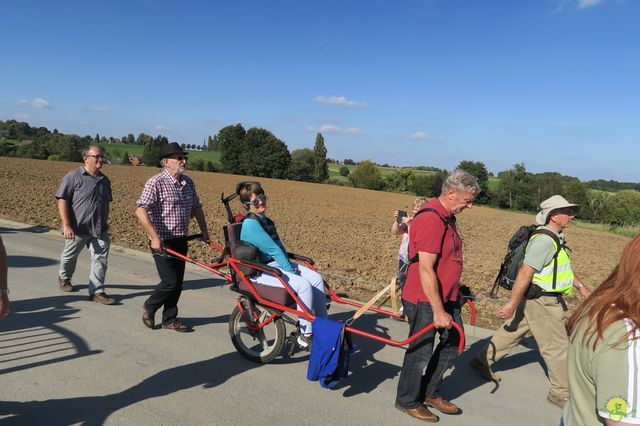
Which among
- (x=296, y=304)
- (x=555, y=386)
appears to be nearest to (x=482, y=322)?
(x=555, y=386)

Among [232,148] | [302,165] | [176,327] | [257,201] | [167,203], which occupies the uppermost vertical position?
[232,148]

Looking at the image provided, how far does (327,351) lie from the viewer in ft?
11.3

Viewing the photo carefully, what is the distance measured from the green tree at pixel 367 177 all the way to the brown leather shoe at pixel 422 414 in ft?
236

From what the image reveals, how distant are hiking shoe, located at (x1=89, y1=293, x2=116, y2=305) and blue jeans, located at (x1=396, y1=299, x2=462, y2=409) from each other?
162 inches

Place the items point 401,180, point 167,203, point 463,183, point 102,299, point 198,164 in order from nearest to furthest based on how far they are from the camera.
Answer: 1. point 463,183
2. point 167,203
3. point 102,299
4. point 198,164
5. point 401,180

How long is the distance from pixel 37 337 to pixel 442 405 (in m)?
4.22

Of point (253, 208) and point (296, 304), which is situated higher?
point (253, 208)

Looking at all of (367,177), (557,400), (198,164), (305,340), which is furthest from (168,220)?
(367,177)

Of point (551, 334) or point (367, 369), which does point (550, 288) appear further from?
point (367, 369)

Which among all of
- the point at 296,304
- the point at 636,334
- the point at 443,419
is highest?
the point at 636,334

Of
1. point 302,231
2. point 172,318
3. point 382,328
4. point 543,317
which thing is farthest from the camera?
point 302,231

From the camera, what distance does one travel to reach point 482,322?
6363mm

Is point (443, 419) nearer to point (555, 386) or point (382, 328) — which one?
point (555, 386)

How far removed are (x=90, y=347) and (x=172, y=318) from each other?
91 cm
